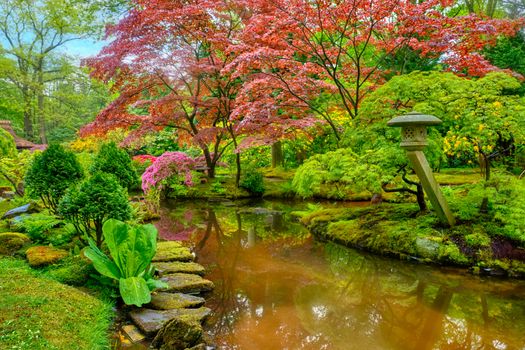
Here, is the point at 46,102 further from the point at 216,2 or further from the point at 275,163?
the point at 216,2

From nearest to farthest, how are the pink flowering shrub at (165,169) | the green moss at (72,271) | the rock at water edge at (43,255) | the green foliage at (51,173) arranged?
the green moss at (72,271)
the rock at water edge at (43,255)
the green foliage at (51,173)
the pink flowering shrub at (165,169)

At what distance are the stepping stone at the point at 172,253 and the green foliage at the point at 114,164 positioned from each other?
135 centimetres

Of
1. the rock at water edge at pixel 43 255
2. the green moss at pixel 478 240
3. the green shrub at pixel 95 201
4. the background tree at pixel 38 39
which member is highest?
the background tree at pixel 38 39

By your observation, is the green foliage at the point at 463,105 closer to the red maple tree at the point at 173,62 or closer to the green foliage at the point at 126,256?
the red maple tree at the point at 173,62

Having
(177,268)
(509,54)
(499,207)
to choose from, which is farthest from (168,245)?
(509,54)

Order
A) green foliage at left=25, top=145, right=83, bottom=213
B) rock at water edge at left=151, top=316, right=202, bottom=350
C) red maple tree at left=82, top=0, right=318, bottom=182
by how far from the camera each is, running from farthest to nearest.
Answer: red maple tree at left=82, top=0, right=318, bottom=182 < green foliage at left=25, top=145, right=83, bottom=213 < rock at water edge at left=151, top=316, right=202, bottom=350

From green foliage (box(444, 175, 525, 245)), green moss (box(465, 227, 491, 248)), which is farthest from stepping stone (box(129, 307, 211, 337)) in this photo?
green foliage (box(444, 175, 525, 245))

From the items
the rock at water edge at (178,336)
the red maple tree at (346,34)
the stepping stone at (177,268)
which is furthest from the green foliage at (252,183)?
the rock at water edge at (178,336)

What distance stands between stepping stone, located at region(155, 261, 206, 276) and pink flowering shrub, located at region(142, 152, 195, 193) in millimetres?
5528

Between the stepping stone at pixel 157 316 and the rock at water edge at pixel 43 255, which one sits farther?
the rock at water edge at pixel 43 255

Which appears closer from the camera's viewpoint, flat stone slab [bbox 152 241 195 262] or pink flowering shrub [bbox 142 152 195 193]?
flat stone slab [bbox 152 241 195 262]

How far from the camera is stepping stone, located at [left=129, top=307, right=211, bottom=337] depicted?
9.14 ft

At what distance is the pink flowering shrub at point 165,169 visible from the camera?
961 centimetres

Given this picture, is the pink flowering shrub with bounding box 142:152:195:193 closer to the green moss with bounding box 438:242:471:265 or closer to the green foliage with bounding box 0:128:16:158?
the green foliage with bounding box 0:128:16:158
